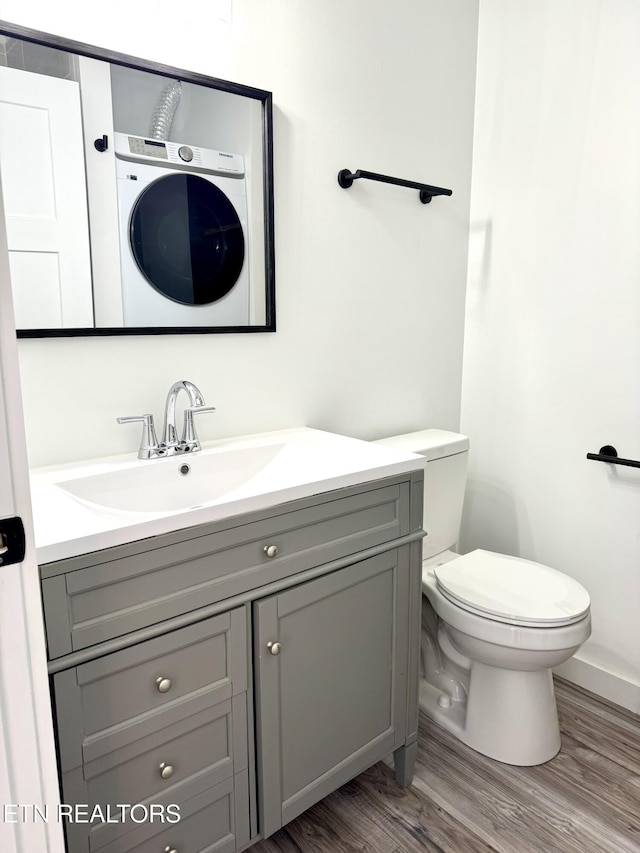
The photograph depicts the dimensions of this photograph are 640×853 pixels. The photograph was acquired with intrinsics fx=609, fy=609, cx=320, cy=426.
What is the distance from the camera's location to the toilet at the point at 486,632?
5.26 ft

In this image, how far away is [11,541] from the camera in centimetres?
77

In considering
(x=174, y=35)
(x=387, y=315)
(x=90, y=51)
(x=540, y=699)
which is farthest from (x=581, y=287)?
(x=90, y=51)

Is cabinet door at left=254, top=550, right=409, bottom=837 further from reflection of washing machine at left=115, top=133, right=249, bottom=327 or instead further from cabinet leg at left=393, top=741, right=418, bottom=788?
reflection of washing machine at left=115, top=133, right=249, bottom=327

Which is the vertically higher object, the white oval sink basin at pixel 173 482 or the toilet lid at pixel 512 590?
the white oval sink basin at pixel 173 482

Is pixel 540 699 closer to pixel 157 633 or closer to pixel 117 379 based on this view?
Result: pixel 157 633

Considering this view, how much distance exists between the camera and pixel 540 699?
1706 mm

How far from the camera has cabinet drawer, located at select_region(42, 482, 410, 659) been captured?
37.9 inches

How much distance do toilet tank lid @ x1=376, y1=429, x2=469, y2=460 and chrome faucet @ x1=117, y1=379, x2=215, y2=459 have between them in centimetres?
70

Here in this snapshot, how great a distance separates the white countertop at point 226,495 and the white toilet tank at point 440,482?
0.36 m

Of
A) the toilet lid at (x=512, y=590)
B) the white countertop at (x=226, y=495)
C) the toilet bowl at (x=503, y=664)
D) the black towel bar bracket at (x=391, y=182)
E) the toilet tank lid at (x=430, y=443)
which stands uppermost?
the black towel bar bracket at (x=391, y=182)

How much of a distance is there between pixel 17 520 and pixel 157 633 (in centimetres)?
39

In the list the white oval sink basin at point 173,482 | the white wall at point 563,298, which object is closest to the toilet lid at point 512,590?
the white wall at point 563,298

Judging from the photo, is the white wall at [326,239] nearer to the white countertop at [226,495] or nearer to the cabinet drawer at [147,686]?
the white countertop at [226,495]

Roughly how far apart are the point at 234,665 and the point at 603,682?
142cm
